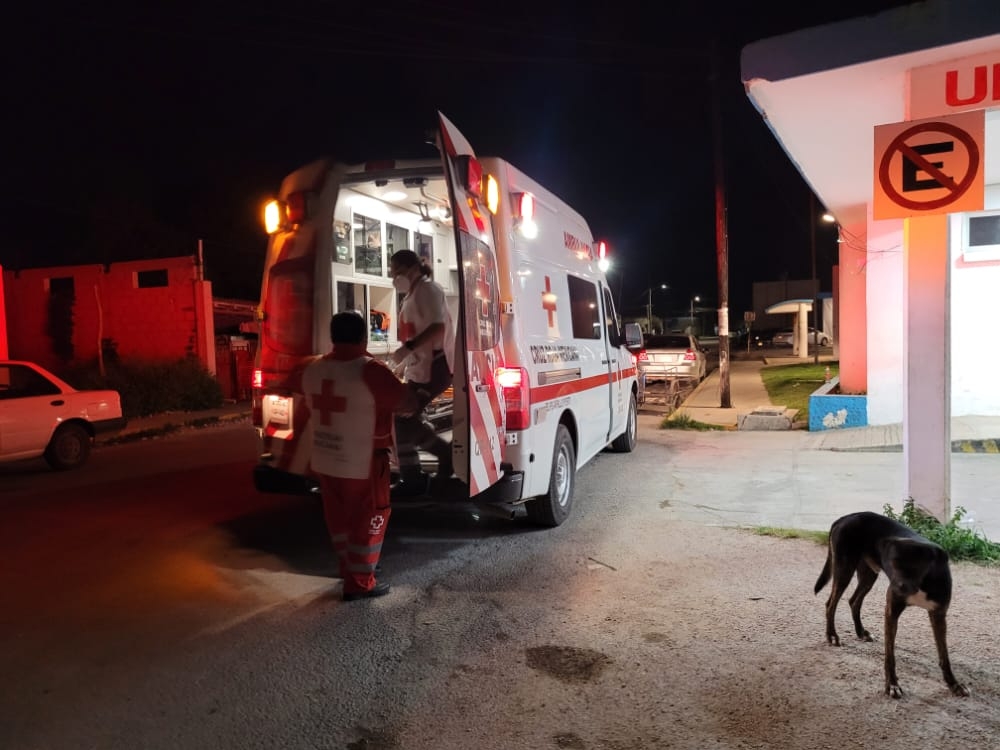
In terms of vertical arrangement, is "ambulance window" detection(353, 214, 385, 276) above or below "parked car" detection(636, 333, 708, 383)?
above

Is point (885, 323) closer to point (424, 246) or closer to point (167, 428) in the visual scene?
point (424, 246)

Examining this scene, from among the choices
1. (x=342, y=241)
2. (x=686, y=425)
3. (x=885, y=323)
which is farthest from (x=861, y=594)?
(x=885, y=323)

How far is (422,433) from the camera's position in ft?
18.7

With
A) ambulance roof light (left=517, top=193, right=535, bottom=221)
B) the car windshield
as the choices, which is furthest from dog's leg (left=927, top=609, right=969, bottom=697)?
the car windshield

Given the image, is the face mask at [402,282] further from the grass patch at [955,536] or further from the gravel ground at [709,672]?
the grass patch at [955,536]

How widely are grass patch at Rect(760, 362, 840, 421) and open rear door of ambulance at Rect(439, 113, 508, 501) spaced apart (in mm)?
8873

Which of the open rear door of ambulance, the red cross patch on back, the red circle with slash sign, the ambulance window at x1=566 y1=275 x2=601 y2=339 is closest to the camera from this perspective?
the open rear door of ambulance

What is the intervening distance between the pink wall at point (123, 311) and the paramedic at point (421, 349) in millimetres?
14513

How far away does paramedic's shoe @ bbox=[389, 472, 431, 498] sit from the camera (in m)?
5.05

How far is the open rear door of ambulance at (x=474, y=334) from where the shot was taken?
4539 millimetres

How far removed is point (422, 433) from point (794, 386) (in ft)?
46.7

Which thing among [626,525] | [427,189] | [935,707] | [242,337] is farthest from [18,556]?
[242,337]

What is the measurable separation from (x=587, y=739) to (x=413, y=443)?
9.68ft

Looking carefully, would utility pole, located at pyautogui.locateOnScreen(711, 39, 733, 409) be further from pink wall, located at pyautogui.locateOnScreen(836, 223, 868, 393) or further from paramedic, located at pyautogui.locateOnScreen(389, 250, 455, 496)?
paramedic, located at pyautogui.locateOnScreen(389, 250, 455, 496)
